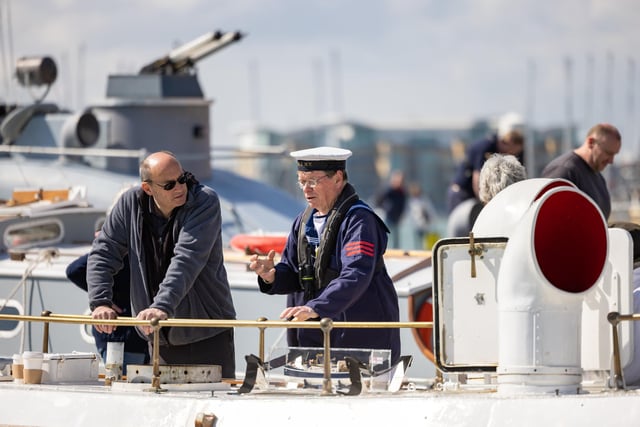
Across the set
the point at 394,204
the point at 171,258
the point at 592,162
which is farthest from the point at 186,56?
the point at 394,204

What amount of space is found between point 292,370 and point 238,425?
1.79ft

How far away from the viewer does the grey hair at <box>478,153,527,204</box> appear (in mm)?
8258

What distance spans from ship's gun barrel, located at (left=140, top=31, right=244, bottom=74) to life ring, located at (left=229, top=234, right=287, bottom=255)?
4.48 metres

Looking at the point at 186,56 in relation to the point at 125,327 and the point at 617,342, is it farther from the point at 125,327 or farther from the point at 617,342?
the point at 617,342

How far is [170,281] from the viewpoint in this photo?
27.2 ft

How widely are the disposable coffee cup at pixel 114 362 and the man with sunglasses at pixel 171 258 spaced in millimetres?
115

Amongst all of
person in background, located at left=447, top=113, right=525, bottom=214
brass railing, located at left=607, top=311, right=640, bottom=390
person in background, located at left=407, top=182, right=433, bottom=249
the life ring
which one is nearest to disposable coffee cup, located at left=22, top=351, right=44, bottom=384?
brass railing, located at left=607, top=311, right=640, bottom=390

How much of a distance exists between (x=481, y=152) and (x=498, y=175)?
23.0ft

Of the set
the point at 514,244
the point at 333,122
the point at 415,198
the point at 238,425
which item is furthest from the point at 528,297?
the point at 333,122

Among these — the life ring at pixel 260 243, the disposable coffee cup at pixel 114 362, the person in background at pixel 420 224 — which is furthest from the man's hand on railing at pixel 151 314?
the person in background at pixel 420 224

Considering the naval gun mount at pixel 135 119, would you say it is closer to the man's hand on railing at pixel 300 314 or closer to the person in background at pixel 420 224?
the man's hand on railing at pixel 300 314

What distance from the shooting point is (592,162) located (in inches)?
443

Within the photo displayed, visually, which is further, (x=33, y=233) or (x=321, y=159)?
(x=33, y=233)

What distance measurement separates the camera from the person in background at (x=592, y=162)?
11141 millimetres
